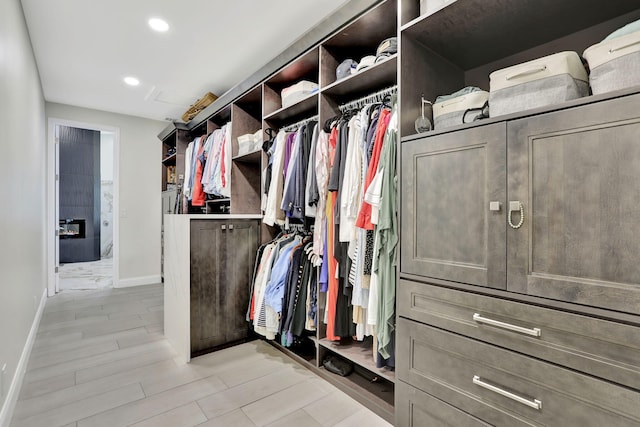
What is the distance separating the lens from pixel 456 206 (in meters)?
1.33

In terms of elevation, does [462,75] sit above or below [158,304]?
above

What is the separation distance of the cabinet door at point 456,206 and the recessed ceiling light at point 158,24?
2.21m

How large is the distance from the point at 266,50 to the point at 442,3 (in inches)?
73.9

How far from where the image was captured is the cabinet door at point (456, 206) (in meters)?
1.21

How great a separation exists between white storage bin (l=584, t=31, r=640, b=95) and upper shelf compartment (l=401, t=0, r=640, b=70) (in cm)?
42

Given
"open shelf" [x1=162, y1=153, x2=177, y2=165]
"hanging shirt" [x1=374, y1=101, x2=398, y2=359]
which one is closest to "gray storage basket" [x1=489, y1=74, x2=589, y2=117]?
"hanging shirt" [x1=374, y1=101, x2=398, y2=359]

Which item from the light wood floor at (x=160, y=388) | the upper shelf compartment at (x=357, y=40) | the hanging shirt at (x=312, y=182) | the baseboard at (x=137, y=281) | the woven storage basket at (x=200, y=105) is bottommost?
the light wood floor at (x=160, y=388)

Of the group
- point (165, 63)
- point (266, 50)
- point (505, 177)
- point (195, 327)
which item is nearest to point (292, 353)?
point (195, 327)

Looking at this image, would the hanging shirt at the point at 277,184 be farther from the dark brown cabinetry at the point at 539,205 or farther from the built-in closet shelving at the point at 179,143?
the built-in closet shelving at the point at 179,143

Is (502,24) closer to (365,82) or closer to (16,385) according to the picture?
(365,82)

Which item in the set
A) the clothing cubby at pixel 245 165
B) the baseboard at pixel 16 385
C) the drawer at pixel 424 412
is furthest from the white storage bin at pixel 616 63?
the baseboard at pixel 16 385

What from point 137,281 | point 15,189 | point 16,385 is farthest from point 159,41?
point 137,281

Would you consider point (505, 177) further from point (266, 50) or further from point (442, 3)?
point (266, 50)

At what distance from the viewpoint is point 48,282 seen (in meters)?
4.27
